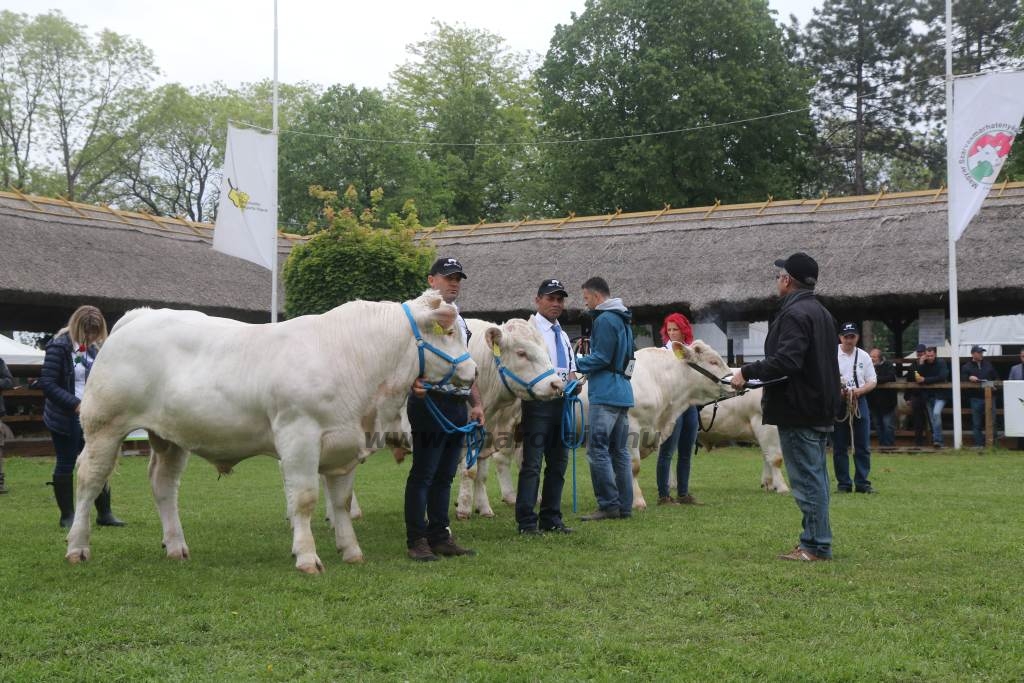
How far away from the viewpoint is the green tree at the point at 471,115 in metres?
46.6

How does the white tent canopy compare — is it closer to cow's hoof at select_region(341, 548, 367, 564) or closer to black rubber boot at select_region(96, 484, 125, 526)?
black rubber boot at select_region(96, 484, 125, 526)

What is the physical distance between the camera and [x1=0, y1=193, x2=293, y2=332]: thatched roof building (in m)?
21.2

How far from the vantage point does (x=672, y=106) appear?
3612 centimetres

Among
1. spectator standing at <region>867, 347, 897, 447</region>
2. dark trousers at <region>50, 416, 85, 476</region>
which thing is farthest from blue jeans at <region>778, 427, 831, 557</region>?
spectator standing at <region>867, 347, 897, 447</region>

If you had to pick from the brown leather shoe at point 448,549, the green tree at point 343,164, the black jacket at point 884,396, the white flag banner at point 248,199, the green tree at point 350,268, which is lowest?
the brown leather shoe at point 448,549

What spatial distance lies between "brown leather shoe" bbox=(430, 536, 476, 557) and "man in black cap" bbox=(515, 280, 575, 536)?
3.45ft

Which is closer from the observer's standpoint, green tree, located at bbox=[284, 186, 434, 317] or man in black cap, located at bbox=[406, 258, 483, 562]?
man in black cap, located at bbox=[406, 258, 483, 562]

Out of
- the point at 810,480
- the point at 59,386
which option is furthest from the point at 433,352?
the point at 59,386

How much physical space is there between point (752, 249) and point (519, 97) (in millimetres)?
28174

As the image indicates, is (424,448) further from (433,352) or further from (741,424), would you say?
(741,424)

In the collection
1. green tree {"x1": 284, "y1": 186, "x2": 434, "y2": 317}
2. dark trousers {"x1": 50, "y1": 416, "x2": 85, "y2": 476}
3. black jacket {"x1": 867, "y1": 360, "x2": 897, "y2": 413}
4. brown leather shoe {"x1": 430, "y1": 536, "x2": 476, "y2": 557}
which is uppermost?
green tree {"x1": 284, "y1": 186, "x2": 434, "y2": 317}

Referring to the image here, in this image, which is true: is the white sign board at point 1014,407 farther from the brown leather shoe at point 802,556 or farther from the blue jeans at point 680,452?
the brown leather shoe at point 802,556

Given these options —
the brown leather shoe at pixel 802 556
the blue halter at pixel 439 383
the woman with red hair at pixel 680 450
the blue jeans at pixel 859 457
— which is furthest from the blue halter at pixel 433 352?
the blue jeans at pixel 859 457

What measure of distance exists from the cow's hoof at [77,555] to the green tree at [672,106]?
30.1m
